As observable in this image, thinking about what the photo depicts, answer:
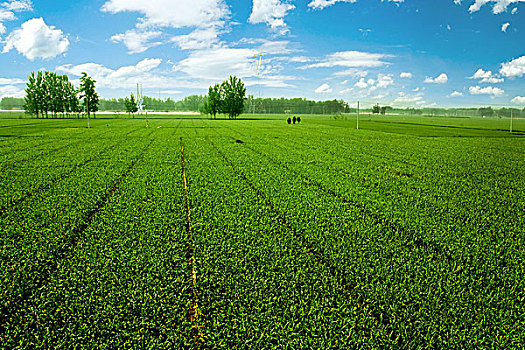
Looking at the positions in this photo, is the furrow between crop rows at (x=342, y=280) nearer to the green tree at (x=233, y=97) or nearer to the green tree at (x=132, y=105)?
the green tree at (x=233, y=97)

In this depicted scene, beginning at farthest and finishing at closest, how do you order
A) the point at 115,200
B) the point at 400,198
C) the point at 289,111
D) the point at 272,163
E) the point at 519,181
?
1. the point at 289,111
2. the point at 272,163
3. the point at 519,181
4. the point at 400,198
5. the point at 115,200

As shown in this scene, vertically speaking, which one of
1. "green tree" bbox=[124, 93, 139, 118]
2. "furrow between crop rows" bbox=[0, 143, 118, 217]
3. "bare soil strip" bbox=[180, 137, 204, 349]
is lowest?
"bare soil strip" bbox=[180, 137, 204, 349]

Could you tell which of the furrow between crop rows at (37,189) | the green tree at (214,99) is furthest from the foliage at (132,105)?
the furrow between crop rows at (37,189)

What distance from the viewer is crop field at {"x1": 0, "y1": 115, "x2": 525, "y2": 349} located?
209 cm

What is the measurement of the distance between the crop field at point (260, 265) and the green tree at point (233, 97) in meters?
52.1

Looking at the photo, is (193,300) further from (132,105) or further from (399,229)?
(132,105)

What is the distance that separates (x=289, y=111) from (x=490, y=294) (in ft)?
398

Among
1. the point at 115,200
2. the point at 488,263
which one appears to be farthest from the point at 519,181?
the point at 115,200

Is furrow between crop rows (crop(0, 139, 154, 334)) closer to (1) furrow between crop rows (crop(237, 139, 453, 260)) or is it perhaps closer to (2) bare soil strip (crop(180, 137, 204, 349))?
(2) bare soil strip (crop(180, 137, 204, 349))

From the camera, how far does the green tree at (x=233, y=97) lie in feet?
187

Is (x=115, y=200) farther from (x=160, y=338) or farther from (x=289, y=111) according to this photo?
(x=289, y=111)

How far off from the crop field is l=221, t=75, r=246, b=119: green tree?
171 ft

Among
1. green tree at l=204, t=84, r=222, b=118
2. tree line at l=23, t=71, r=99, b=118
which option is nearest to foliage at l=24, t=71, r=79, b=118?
tree line at l=23, t=71, r=99, b=118

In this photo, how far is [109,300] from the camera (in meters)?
2.38
